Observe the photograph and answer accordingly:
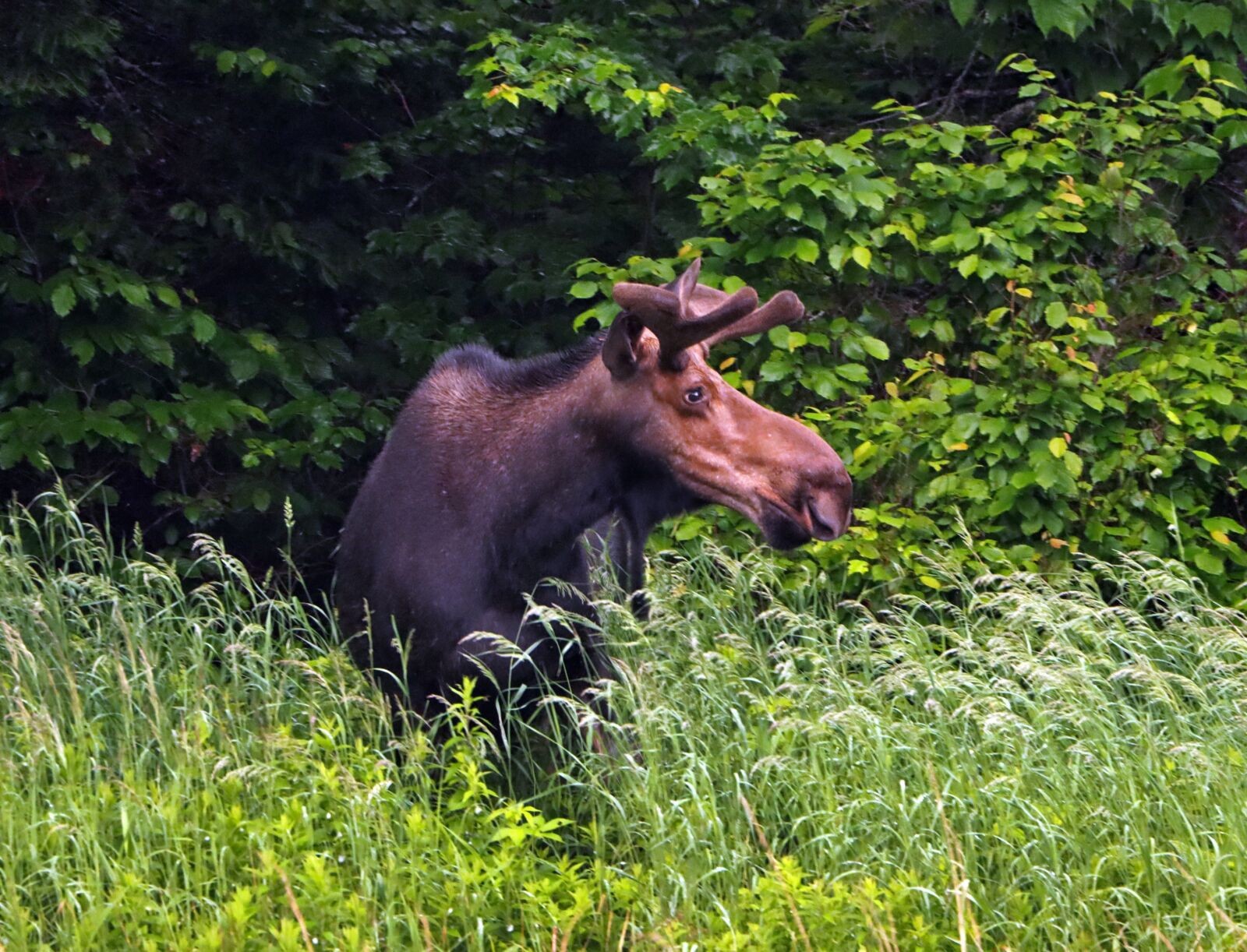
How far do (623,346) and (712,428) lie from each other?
15.7 inches

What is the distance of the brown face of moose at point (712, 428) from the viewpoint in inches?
190

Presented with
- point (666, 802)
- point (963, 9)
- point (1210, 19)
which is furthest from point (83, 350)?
point (1210, 19)

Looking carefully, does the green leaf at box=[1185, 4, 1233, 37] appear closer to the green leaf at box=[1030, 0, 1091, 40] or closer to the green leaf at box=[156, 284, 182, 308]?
the green leaf at box=[1030, 0, 1091, 40]

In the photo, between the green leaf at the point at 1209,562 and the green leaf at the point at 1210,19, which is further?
the green leaf at the point at 1210,19

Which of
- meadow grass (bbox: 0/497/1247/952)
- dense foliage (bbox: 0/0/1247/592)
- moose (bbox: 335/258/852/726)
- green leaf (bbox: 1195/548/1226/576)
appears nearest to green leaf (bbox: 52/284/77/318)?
dense foliage (bbox: 0/0/1247/592)

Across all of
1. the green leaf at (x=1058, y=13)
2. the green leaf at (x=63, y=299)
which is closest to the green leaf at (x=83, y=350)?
the green leaf at (x=63, y=299)

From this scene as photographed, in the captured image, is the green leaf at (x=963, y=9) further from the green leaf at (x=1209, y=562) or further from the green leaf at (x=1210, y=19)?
the green leaf at (x=1209, y=562)

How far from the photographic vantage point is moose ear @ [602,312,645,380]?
489 cm

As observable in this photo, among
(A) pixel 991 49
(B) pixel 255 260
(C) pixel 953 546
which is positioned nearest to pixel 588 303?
(B) pixel 255 260

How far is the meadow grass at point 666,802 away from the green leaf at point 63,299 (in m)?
1.49

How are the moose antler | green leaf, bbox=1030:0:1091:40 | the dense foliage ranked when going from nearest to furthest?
the moose antler
the dense foliage
green leaf, bbox=1030:0:1091:40

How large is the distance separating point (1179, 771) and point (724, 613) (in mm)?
2115

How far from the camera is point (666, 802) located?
14.4 feet

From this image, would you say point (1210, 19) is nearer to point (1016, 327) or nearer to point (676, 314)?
point (1016, 327)
